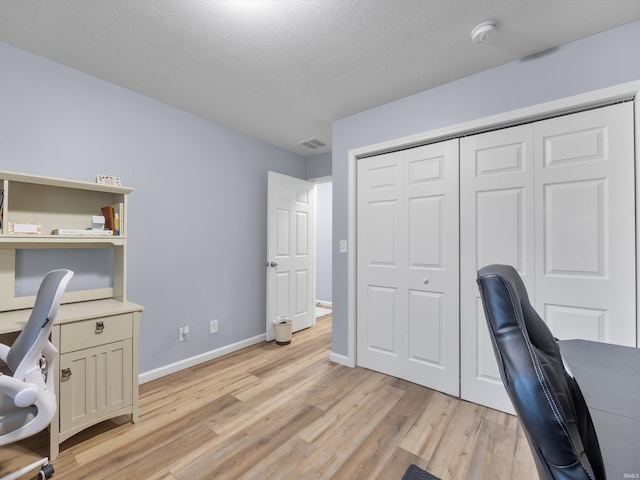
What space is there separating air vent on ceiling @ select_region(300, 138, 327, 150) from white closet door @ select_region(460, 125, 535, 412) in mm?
1850

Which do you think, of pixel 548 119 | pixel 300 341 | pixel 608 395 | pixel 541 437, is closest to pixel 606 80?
pixel 548 119

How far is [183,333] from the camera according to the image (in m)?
2.79

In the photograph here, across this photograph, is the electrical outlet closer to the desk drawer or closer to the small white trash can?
the desk drawer

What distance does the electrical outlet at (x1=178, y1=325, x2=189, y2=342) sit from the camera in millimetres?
2771

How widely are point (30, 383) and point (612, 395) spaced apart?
203cm

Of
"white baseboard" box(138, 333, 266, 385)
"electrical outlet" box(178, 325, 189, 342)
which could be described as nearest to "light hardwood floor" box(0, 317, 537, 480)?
"white baseboard" box(138, 333, 266, 385)

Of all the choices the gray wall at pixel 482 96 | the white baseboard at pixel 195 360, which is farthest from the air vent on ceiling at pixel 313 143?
the white baseboard at pixel 195 360

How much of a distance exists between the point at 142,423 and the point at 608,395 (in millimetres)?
2392

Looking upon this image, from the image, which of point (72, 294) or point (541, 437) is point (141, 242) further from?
point (541, 437)

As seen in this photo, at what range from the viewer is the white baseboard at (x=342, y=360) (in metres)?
2.83

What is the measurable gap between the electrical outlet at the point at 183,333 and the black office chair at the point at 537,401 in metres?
2.78

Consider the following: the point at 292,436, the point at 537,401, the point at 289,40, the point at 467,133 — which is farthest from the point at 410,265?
the point at 537,401

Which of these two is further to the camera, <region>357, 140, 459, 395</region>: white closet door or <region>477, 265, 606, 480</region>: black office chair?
<region>357, 140, 459, 395</region>: white closet door

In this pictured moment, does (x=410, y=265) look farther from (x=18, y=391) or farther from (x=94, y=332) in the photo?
(x=18, y=391)
